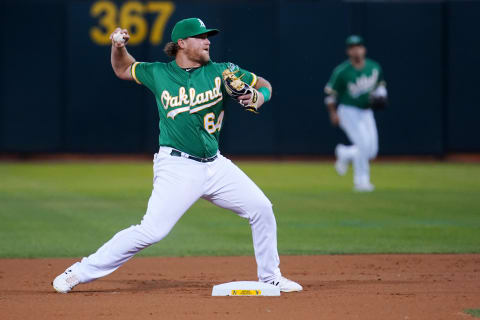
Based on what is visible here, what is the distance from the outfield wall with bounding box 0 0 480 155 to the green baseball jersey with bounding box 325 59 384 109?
274 inches

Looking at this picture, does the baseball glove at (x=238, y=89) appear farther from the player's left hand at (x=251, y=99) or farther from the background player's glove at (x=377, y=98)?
the background player's glove at (x=377, y=98)

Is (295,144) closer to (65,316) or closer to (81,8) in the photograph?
(81,8)

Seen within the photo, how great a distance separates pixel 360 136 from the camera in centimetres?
1662

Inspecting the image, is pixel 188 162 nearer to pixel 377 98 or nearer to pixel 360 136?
pixel 360 136

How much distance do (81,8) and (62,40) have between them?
0.96 metres

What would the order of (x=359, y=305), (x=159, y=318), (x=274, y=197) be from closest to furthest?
(x=159, y=318), (x=359, y=305), (x=274, y=197)

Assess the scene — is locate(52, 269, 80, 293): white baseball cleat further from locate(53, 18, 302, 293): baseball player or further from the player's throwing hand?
the player's throwing hand

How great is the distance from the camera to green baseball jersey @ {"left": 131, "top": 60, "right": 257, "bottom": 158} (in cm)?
677

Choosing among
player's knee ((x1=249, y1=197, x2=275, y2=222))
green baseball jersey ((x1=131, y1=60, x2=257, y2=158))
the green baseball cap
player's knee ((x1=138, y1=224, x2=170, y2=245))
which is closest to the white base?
player's knee ((x1=249, y1=197, x2=275, y2=222))

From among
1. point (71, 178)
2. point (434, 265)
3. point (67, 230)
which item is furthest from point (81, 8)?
point (434, 265)

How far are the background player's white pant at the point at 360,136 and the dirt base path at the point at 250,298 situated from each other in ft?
24.0

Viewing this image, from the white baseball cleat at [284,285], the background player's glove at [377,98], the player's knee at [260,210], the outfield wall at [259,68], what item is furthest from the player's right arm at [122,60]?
the outfield wall at [259,68]

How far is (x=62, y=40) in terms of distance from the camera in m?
23.8

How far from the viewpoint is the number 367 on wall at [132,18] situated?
23.8 m
